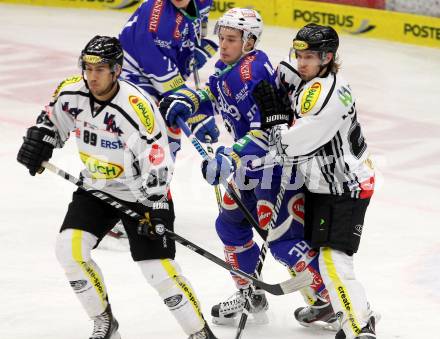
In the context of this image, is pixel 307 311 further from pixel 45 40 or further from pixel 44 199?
pixel 45 40

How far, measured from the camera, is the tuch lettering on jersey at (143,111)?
516cm

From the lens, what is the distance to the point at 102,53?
514cm

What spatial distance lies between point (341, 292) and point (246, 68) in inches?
45.9

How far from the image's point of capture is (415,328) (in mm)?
5789

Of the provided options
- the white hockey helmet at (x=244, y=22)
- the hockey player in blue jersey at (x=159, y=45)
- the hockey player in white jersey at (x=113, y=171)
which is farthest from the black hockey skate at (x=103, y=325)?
the hockey player in blue jersey at (x=159, y=45)

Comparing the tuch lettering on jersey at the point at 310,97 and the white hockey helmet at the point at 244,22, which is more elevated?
the white hockey helmet at the point at 244,22

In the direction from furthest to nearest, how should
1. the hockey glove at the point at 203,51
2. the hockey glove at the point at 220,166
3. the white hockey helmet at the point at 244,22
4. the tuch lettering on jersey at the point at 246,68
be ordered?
the hockey glove at the point at 203,51, the white hockey helmet at the point at 244,22, the tuch lettering on jersey at the point at 246,68, the hockey glove at the point at 220,166

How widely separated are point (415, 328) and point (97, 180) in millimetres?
1719

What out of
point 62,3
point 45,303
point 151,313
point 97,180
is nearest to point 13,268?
point 45,303

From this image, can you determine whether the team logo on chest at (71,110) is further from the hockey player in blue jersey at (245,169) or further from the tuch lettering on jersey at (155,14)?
the tuch lettering on jersey at (155,14)

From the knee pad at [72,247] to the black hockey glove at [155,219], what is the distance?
0.85ft

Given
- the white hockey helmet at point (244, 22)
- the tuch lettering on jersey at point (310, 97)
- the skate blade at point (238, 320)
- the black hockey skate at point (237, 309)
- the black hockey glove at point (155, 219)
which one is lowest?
the skate blade at point (238, 320)

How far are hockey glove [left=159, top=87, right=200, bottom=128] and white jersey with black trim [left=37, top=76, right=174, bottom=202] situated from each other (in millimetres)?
552

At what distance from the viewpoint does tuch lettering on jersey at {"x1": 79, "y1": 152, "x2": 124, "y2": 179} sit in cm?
529
